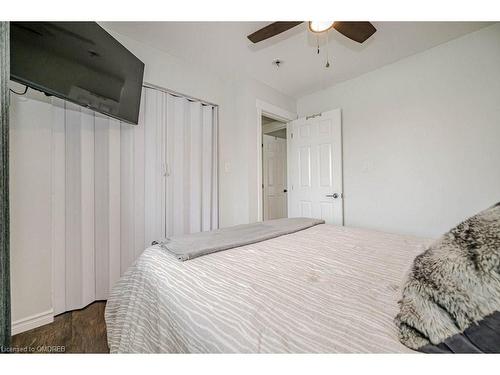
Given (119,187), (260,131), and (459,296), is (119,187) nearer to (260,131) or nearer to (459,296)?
(260,131)

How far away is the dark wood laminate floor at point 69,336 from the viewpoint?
1301mm

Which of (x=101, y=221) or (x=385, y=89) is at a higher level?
(x=385, y=89)

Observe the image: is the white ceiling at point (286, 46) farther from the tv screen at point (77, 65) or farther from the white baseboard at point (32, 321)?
the white baseboard at point (32, 321)

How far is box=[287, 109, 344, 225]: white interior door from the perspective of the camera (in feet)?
8.91

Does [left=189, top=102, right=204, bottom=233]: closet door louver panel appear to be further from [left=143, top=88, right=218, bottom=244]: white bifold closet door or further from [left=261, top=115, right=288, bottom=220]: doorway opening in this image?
[left=261, top=115, right=288, bottom=220]: doorway opening

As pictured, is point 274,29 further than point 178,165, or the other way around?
point 178,165

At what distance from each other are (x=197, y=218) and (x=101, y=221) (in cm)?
92

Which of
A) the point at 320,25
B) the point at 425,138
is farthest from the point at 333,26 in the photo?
the point at 425,138

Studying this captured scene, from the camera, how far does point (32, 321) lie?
1.48 metres

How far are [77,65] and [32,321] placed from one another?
5.95 ft

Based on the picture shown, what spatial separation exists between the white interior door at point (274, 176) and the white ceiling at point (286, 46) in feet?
5.79
